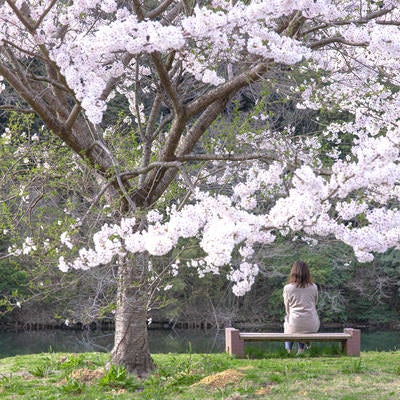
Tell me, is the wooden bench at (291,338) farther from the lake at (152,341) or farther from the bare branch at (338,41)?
the lake at (152,341)

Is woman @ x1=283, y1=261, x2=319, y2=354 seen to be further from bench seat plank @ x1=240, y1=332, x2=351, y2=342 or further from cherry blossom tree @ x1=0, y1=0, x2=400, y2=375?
cherry blossom tree @ x1=0, y1=0, x2=400, y2=375

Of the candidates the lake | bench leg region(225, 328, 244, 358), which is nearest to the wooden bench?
bench leg region(225, 328, 244, 358)

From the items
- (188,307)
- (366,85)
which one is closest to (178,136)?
(366,85)

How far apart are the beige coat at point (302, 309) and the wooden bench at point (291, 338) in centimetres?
14

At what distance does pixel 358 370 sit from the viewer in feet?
18.4

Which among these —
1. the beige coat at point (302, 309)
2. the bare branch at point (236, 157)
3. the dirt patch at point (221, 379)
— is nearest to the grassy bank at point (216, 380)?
the dirt patch at point (221, 379)

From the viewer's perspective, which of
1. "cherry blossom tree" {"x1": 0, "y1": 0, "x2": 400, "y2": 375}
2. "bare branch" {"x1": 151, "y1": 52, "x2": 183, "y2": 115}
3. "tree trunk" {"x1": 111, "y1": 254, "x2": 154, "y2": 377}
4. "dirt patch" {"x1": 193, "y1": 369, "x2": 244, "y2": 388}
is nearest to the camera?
"cherry blossom tree" {"x1": 0, "y1": 0, "x2": 400, "y2": 375}

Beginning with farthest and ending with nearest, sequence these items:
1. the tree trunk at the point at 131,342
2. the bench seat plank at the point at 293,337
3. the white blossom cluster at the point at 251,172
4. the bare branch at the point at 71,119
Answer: the bench seat plank at the point at 293,337
the tree trunk at the point at 131,342
the bare branch at the point at 71,119
the white blossom cluster at the point at 251,172

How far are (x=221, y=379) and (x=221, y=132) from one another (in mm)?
2032

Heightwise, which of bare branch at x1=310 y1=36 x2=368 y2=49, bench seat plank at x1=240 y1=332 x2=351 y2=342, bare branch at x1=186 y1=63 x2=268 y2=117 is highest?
bare branch at x1=310 y1=36 x2=368 y2=49

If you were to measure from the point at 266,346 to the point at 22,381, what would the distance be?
924 cm

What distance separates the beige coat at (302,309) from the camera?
6.47m

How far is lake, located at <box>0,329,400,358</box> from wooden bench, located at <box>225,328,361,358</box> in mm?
6683

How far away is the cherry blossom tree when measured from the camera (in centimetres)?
340
